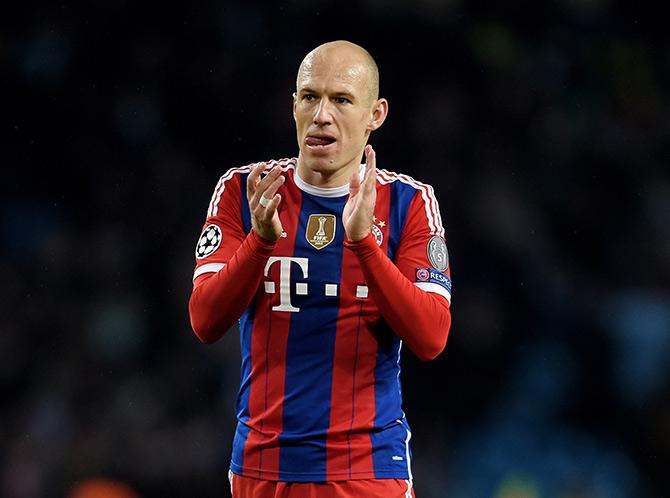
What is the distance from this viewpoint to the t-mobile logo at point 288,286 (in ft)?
10.0

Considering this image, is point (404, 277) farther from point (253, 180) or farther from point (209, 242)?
point (209, 242)

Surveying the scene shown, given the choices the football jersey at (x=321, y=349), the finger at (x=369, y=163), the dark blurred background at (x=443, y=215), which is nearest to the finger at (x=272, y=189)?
the finger at (x=369, y=163)

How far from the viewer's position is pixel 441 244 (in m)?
3.19

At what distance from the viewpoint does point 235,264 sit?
289 cm

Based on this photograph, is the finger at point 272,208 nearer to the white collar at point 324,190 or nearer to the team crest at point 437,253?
the white collar at point 324,190

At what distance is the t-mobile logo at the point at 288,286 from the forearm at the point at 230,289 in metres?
0.15


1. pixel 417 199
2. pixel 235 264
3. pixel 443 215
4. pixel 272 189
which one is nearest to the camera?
pixel 272 189

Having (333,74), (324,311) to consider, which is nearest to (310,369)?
(324,311)

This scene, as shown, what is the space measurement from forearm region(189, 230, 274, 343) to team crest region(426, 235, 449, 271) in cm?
54

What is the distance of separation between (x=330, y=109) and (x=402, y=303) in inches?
24.5
